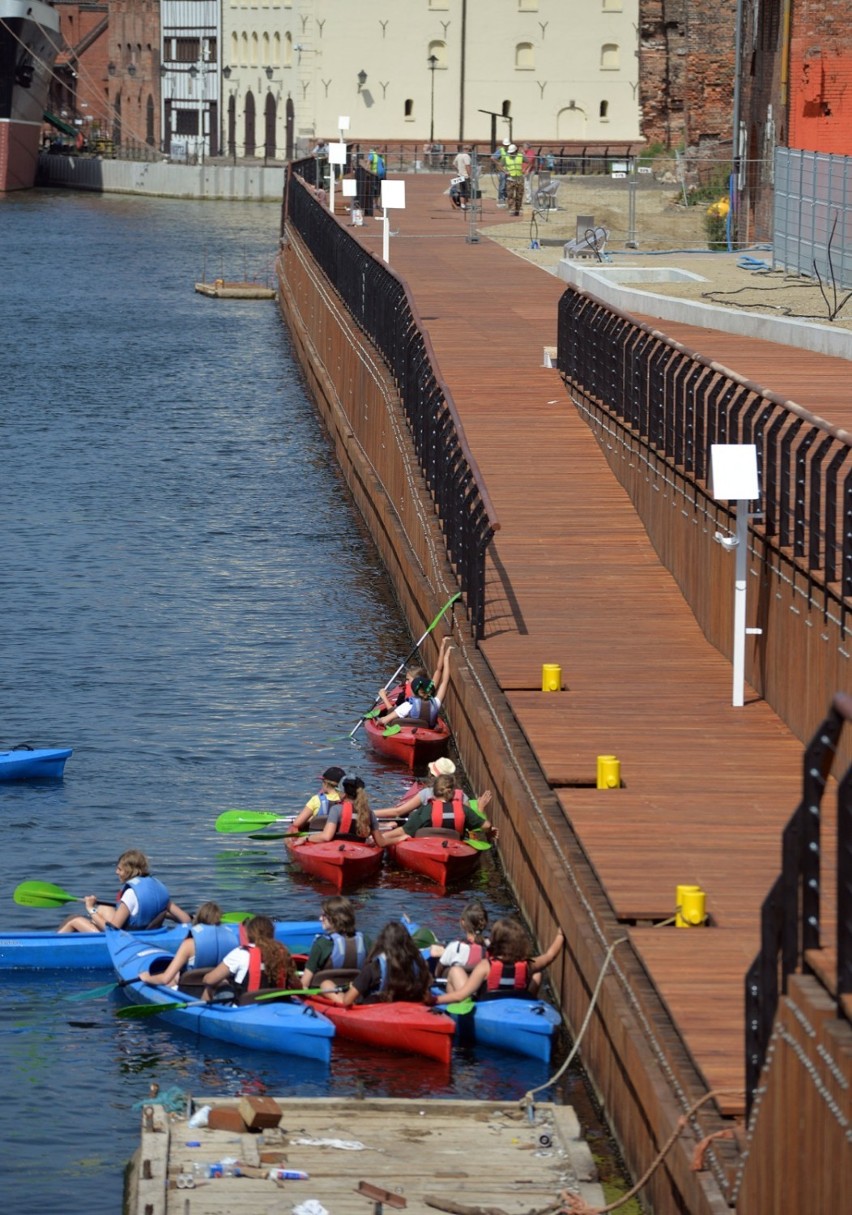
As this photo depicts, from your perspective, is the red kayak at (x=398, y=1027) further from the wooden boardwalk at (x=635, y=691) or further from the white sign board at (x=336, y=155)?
the white sign board at (x=336, y=155)

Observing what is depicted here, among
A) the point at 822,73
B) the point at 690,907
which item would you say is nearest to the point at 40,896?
the point at 690,907

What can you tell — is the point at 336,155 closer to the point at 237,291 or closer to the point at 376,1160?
the point at 237,291

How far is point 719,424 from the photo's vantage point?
22969 mm

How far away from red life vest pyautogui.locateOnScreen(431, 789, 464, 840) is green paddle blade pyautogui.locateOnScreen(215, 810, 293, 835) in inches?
77.9

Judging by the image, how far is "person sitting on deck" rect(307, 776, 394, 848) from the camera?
68.9 ft

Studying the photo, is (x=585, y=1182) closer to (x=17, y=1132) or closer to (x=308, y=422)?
(x=17, y=1132)

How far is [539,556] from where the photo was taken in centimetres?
2647

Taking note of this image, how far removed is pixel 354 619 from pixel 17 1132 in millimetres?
16619

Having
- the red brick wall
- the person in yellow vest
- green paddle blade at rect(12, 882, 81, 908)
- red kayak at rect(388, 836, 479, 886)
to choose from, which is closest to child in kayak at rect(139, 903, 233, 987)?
green paddle blade at rect(12, 882, 81, 908)

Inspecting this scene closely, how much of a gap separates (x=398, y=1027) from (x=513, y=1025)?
80cm

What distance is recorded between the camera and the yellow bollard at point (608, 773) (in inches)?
721

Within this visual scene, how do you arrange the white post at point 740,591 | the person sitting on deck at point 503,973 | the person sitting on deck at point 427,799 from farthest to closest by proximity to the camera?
the person sitting on deck at point 427,799 → the white post at point 740,591 → the person sitting on deck at point 503,973

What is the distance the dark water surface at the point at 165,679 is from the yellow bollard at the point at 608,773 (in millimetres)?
1962

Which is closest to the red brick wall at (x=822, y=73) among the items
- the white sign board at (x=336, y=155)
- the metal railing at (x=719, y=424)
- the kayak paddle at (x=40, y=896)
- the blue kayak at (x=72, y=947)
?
the metal railing at (x=719, y=424)
